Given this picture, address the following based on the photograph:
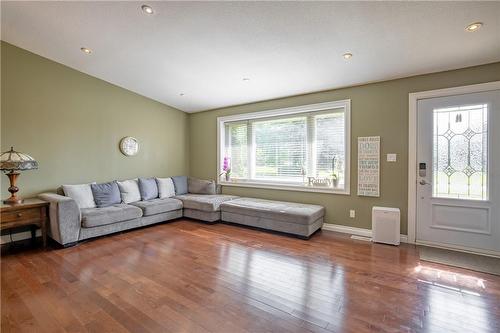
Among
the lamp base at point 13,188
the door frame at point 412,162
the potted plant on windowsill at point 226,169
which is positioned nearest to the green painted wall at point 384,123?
the door frame at point 412,162

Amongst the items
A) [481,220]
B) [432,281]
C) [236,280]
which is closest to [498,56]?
[481,220]

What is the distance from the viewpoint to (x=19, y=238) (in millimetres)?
3689

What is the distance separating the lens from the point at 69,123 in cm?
422

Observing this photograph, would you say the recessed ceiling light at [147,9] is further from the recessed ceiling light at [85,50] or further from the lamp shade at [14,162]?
the lamp shade at [14,162]

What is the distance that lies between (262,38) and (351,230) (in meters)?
3.19

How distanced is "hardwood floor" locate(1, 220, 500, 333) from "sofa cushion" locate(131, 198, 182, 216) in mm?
992

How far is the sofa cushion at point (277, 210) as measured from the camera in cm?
379

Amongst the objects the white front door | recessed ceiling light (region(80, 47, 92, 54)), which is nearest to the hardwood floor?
the white front door

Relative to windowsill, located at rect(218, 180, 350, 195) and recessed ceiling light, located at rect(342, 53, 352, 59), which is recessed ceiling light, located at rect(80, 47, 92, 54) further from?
recessed ceiling light, located at rect(342, 53, 352, 59)

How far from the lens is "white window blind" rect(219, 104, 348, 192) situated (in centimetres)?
427

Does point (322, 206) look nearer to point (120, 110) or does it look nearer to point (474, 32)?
point (474, 32)

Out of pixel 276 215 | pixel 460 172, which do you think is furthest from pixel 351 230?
pixel 460 172

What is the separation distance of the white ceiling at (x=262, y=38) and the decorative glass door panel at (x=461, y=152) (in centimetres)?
64

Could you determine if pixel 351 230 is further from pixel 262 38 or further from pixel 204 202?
pixel 262 38
